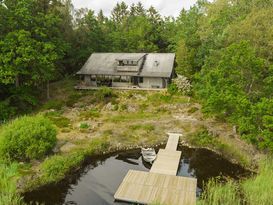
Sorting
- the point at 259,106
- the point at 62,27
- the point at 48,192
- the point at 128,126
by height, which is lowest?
the point at 48,192

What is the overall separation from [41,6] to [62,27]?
5.18 meters

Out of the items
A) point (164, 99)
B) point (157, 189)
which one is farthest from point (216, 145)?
point (164, 99)

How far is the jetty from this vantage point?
58.7ft

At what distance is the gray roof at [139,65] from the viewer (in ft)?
149

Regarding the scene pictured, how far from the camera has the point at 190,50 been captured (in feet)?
153

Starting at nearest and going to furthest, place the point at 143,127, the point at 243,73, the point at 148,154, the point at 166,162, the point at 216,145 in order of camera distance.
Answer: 1. the point at 166,162
2. the point at 148,154
3. the point at 243,73
4. the point at 216,145
5. the point at 143,127

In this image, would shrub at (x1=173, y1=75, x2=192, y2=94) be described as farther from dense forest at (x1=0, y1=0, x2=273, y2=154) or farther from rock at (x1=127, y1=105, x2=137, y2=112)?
rock at (x1=127, y1=105, x2=137, y2=112)

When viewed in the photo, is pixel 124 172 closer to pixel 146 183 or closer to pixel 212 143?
pixel 146 183

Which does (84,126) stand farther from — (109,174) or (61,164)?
(109,174)

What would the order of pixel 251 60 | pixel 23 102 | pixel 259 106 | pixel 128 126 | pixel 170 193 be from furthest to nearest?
1. pixel 23 102
2. pixel 128 126
3. pixel 251 60
4. pixel 259 106
5. pixel 170 193

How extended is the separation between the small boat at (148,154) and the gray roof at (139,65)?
19649mm

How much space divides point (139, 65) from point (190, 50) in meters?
9.34

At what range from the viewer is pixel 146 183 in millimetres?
20000

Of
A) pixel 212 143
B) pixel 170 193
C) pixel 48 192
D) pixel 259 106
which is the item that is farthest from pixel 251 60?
pixel 48 192
